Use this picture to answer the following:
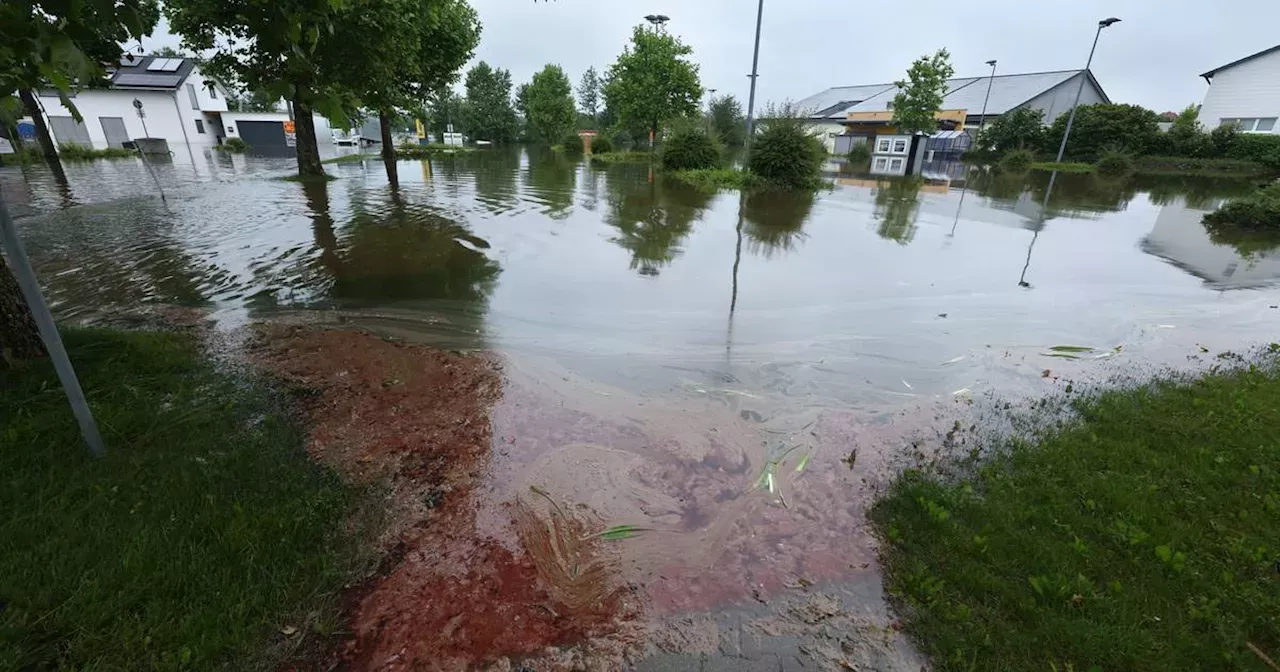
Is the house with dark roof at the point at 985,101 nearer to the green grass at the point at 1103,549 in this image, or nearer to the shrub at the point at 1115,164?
the shrub at the point at 1115,164

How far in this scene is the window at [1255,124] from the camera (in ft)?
123

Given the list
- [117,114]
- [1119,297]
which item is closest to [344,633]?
[1119,297]

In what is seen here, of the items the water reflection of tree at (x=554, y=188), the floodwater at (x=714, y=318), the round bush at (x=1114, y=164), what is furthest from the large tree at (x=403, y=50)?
the round bush at (x=1114, y=164)

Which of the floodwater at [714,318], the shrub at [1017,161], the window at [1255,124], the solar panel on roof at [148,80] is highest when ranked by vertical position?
the solar panel on roof at [148,80]

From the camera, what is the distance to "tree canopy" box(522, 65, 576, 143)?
5997 cm

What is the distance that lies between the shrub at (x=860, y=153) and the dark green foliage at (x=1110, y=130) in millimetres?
12668

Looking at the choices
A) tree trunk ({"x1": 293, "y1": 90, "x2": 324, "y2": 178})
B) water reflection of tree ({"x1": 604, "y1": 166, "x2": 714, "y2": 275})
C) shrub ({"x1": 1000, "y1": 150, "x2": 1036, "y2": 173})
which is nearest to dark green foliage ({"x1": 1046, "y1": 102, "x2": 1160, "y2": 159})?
shrub ({"x1": 1000, "y1": 150, "x2": 1036, "y2": 173})

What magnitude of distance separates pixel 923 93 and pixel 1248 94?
22.4m

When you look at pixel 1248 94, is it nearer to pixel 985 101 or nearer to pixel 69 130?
pixel 985 101

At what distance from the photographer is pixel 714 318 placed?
23.4ft

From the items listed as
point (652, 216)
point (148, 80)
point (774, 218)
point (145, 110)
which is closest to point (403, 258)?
point (652, 216)

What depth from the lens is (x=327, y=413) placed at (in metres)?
4.39

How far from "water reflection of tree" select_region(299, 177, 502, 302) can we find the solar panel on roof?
1490 inches

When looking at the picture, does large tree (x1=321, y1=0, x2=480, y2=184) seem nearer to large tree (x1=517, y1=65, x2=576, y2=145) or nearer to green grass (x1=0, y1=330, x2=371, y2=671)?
green grass (x1=0, y1=330, x2=371, y2=671)
